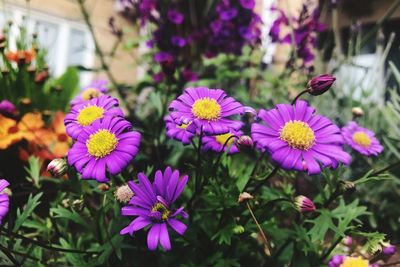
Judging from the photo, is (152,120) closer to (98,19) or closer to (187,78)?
(187,78)

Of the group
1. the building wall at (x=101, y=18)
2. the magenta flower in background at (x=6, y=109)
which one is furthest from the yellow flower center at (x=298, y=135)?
the building wall at (x=101, y=18)

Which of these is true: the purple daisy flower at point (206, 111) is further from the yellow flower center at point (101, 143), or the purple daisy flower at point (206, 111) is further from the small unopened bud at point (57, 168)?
the small unopened bud at point (57, 168)

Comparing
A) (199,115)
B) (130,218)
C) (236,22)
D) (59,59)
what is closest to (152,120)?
(236,22)

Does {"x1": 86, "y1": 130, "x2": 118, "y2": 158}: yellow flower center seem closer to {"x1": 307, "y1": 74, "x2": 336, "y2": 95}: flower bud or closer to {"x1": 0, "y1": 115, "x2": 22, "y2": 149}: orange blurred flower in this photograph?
{"x1": 307, "y1": 74, "x2": 336, "y2": 95}: flower bud

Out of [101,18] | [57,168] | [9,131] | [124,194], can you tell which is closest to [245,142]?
[124,194]

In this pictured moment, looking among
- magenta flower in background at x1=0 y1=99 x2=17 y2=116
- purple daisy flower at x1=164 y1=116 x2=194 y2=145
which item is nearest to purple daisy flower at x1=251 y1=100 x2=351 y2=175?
purple daisy flower at x1=164 y1=116 x2=194 y2=145
